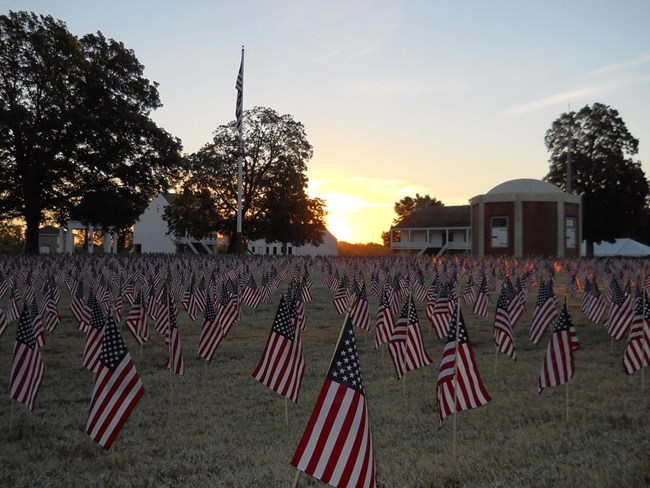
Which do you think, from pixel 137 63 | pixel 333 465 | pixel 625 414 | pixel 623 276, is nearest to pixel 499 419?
pixel 625 414

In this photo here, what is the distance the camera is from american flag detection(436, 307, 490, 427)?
8.00 meters

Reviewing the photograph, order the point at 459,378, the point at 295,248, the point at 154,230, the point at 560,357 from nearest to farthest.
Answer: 1. the point at 459,378
2. the point at 560,357
3. the point at 154,230
4. the point at 295,248

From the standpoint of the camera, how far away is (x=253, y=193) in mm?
58562

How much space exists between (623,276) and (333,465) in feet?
86.7

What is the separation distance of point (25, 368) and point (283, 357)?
3640mm

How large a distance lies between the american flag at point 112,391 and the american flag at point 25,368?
193cm

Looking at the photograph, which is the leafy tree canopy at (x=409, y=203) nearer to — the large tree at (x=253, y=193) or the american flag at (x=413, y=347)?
the large tree at (x=253, y=193)

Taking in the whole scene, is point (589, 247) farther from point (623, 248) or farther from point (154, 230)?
point (154, 230)

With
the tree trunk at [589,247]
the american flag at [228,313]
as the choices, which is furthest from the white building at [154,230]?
the american flag at [228,313]

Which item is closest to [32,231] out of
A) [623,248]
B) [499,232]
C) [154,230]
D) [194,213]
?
[194,213]

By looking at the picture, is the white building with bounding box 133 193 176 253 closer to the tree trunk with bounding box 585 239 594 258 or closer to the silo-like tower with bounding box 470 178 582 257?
the silo-like tower with bounding box 470 178 582 257

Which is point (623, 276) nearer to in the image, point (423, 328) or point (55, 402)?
point (423, 328)

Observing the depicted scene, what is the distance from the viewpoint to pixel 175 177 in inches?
1834

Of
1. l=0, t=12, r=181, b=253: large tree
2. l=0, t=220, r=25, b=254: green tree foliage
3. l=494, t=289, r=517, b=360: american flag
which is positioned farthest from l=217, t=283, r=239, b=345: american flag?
l=0, t=220, r=25, b=254: green tree foliage
